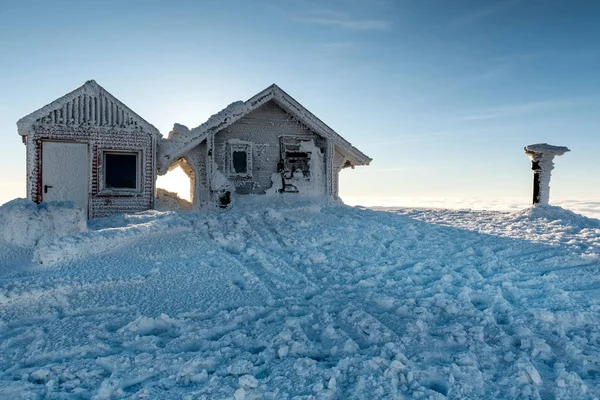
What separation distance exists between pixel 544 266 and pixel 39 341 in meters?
7.94

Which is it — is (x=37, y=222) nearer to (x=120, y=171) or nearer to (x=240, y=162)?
(x=120, y=171)

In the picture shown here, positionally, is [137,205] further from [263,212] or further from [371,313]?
[371,313]

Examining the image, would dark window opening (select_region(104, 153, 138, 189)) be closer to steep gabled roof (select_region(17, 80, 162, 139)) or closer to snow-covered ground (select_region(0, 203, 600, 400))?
steep gabled roof (select_region(17, 80, 162, 139))

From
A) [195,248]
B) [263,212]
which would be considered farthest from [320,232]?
[195,248]

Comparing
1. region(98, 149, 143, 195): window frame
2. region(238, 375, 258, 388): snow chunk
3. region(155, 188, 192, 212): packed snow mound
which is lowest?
region(238, 375, 258, 388): snow chunk

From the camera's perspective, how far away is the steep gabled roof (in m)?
13.4

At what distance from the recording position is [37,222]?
873 centimetres

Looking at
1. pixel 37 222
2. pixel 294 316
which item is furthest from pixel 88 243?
pixel 294 316

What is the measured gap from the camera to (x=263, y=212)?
1157 cm

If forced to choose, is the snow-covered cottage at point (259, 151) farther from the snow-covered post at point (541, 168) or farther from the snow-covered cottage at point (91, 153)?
the snow-covered post at point (541, 168)

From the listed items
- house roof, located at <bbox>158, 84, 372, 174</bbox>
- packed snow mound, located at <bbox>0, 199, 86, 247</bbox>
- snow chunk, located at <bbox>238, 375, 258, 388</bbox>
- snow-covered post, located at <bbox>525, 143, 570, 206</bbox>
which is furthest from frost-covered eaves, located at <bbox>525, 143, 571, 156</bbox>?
packed snow mound, located at <bbox>0, 199, 86, 247</bbox>

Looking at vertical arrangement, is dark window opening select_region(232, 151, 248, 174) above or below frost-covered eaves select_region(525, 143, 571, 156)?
below

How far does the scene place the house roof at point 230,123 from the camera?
48.5 feet

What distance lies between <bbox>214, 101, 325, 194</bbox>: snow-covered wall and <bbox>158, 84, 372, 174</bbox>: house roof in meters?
0.38
